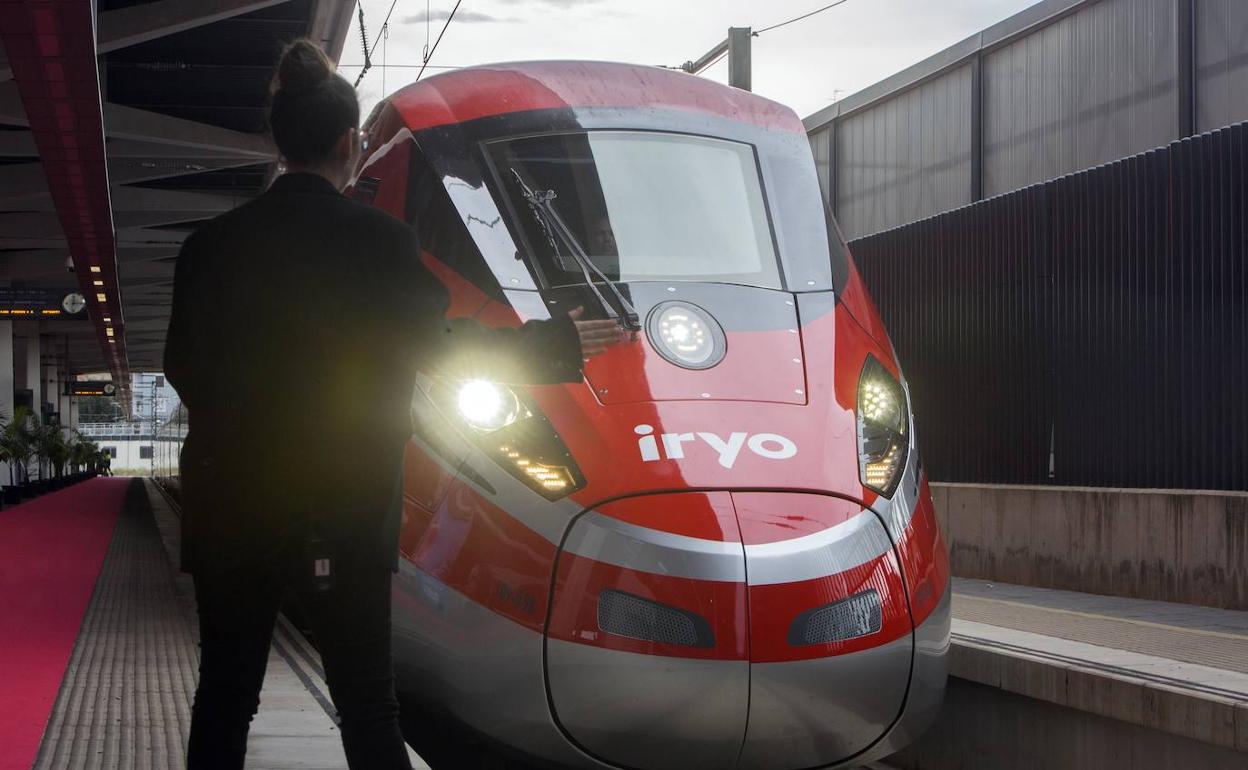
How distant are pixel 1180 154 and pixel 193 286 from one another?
8053mm

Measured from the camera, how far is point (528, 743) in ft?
12.1

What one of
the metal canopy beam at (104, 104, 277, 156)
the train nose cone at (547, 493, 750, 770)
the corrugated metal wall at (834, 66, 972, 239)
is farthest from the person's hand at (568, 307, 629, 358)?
the metal canopy beam at (104, 104, 277, 156)

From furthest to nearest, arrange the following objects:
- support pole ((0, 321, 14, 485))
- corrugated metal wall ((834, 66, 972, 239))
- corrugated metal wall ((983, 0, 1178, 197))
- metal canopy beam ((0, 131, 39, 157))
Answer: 1. support pole ((0, 321, 14, 485))
2. metal canopy beam ((0, 131, 39, 157))
3. corrugated metal wall ((834, 66, 972, 239))
4. corrugated metal wall ((983, 0, 1178, 197))

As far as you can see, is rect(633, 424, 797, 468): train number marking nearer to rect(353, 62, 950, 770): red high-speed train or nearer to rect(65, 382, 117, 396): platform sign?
rect(353, 62, 950, 770): red high-speed train

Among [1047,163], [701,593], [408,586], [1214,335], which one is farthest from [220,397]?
[1047,163]

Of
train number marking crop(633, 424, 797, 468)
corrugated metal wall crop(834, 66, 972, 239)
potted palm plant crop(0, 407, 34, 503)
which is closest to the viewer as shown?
train number marking crop(633, 424, 797, 468)

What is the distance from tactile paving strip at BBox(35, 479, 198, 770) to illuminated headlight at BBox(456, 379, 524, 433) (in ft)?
4.36

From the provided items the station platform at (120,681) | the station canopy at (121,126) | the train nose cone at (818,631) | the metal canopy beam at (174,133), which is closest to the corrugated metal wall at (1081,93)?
the station canopy at (121,126)

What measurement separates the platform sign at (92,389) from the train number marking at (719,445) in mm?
66783

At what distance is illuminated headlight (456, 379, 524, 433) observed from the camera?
4066 mm

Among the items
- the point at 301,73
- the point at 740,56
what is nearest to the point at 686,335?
→ the point at 301,73

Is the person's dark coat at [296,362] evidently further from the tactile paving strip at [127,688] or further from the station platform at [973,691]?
the tactile paving strip at [127,688]

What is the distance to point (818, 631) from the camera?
11.9 feet

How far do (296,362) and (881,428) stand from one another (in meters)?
2.39
